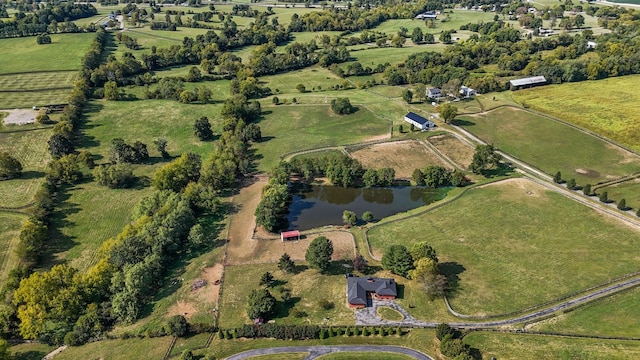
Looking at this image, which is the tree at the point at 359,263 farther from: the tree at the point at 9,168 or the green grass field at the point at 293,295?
the tree at the point at 9,168

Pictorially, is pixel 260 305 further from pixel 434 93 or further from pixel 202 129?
pixel 434 93

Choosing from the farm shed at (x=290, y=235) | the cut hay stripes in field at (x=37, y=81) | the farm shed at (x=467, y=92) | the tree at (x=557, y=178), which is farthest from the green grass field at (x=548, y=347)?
the cut hay stripes in field at (x=37, y=81)

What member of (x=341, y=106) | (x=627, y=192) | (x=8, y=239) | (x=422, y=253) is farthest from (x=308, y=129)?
(x=627, y=192)

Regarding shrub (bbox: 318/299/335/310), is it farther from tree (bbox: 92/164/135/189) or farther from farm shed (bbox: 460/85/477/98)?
farm shed (bbox: 460/85/477/98)

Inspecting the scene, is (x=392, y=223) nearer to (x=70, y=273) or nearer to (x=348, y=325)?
(x=348, y=325)

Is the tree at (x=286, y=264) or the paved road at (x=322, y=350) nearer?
the paved road at (x=322, y=350)

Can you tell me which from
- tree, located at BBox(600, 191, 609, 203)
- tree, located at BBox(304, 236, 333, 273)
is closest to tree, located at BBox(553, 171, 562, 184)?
tree, located at BBox(600, 191, 609, 203)

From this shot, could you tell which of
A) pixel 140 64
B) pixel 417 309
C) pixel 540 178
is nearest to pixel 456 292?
pixel 417 309
